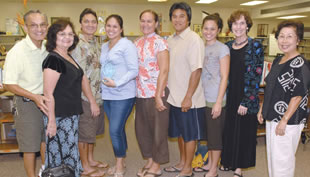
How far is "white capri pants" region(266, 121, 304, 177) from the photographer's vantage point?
6.02 feet

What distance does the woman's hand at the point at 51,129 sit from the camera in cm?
183

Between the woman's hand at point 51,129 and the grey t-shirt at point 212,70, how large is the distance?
1.31 metres

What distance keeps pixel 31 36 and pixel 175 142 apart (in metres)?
2.39

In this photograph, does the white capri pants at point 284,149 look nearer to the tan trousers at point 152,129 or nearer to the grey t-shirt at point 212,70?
the grey t-shirt at point 212,70

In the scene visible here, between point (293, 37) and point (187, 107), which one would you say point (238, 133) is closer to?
point (187, 107)

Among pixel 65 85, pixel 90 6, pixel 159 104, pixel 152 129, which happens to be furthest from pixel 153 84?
pixel 90 6

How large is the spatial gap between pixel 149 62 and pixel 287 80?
3.60 ft

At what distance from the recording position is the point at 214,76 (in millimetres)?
2277

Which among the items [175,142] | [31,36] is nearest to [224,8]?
[175,142]

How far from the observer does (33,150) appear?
2047mm

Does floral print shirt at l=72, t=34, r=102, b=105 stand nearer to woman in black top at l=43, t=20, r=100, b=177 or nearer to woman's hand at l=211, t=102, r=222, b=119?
woman in black top at l=43, t=20, r=100, b=177

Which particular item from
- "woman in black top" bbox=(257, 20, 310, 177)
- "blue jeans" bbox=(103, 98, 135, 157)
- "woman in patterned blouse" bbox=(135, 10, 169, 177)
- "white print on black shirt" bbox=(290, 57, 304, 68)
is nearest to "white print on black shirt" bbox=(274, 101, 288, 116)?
"woman in black top" bbox=(257, 20, 310, 177)

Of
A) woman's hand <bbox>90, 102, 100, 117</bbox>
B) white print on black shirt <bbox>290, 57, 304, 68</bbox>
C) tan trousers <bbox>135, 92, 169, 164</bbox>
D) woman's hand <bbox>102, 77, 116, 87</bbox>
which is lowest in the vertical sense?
tan trousers <bbox>135, 92, 169, 164</bbox>

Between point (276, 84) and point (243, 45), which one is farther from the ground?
point (243, 45)
